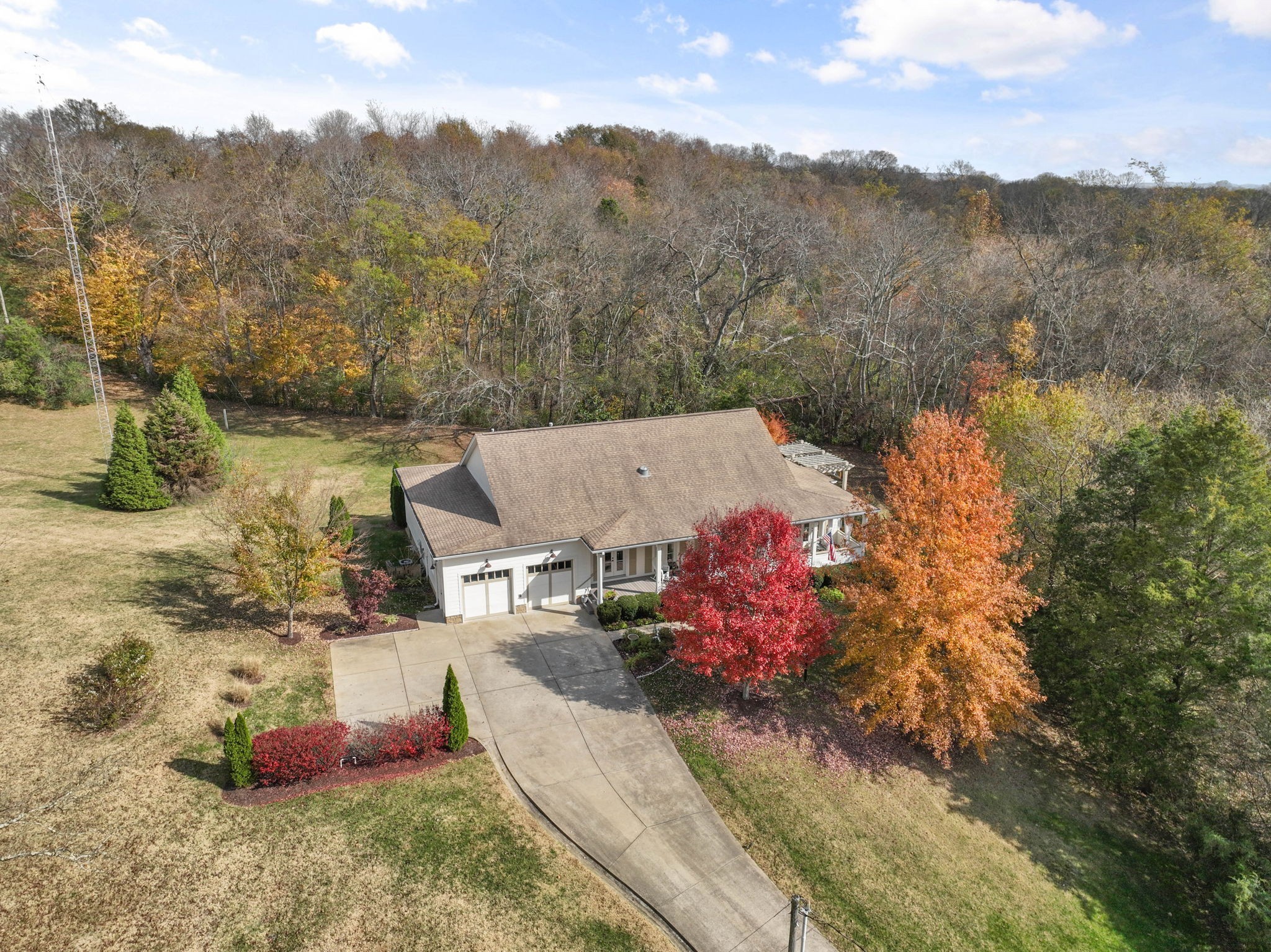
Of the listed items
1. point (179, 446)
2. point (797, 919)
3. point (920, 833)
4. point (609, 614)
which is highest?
point (179, 446)

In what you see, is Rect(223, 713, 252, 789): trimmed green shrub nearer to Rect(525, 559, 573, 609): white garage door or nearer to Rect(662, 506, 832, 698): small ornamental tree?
Rect(525, 559, 573, 609): white garage door

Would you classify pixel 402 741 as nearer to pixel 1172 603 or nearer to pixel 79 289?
pixel 1172 603

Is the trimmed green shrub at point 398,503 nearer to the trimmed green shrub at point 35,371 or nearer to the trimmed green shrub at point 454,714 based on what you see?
the trimmed green shrub at point 454,714

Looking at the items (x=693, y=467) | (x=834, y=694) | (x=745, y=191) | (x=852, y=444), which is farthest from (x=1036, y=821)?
(x=745, y=191)

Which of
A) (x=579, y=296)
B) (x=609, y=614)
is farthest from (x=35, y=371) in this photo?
(x=609, y=614)

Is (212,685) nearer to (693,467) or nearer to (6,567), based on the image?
(6,567)

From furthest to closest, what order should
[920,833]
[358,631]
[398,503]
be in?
1. [398,503]
2. [358,631]
3. [920,833]

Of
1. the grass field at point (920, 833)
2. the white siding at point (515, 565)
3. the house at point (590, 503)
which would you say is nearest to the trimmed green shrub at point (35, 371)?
the house at point (590, 503)
